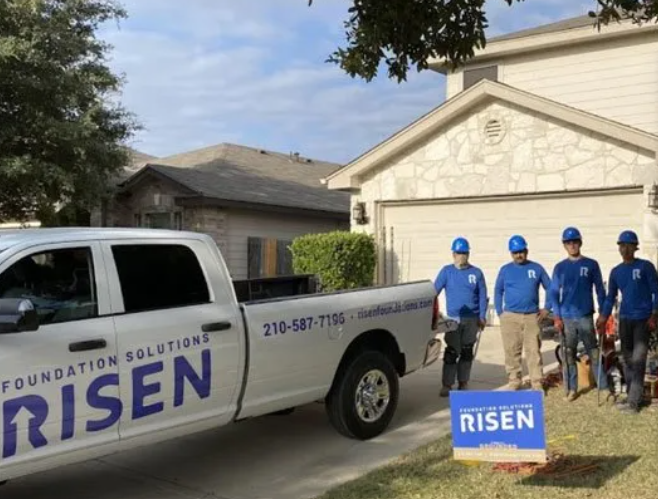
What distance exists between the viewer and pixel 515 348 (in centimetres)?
814

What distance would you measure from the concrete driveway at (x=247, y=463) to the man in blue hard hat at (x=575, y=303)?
146 centimetres

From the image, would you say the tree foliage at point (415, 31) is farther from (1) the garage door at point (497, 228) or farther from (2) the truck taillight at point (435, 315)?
(1) the garage door at point (497, 228)

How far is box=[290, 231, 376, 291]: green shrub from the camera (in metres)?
14.5

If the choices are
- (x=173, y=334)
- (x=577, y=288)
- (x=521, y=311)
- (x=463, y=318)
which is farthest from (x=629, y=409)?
(x=173, y=334)

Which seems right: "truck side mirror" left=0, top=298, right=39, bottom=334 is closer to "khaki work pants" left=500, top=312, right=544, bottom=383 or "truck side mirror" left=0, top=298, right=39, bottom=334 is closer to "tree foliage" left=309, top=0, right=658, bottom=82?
"tree foliage" left=309, top=0, right=658, bottom=82

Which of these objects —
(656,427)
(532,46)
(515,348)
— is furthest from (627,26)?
(656,427)

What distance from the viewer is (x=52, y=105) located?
1392cm

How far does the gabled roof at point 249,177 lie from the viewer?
1739 cm

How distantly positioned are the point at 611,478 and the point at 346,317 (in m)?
2.33

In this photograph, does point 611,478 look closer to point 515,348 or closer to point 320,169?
point 515,348

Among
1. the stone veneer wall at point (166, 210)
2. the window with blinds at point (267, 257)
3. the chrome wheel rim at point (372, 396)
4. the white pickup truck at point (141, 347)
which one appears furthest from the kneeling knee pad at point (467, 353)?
the window with blinds at point (267, 257)

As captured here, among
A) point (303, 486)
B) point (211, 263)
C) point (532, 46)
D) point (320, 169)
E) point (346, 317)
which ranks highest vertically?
point (532, 46)

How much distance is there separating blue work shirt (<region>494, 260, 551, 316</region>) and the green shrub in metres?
6.44

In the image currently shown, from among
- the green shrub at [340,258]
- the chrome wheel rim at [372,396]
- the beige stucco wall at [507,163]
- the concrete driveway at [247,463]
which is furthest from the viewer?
the green shrub at [340,258]
